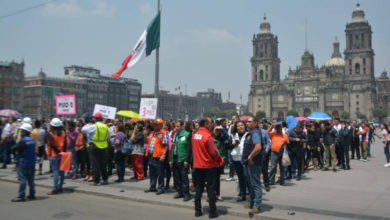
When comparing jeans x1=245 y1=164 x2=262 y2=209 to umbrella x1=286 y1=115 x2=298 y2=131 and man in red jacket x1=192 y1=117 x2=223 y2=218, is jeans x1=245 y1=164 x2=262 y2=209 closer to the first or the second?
man in red jacket x1=192 y1=117 x2=223 y2=218

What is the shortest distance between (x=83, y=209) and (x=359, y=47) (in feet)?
367

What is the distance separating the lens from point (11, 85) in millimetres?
92250

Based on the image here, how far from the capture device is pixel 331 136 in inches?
536

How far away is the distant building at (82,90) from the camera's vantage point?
10512 centimetres

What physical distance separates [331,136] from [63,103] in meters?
10.9

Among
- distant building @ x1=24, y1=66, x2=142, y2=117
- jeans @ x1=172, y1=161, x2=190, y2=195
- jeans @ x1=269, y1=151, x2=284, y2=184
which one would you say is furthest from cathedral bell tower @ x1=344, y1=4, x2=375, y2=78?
jeans @ x1=172, y1=161, x2=190, y2=195

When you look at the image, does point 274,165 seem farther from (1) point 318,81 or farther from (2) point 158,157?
(1) point 318,81

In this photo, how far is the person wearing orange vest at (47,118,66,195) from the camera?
9.05m

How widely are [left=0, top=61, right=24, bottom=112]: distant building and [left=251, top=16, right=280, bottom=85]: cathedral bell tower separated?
71.3 metres

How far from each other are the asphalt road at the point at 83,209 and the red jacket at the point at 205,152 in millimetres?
1077

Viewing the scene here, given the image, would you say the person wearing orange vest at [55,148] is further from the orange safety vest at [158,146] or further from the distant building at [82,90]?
the distant building at [82,90]

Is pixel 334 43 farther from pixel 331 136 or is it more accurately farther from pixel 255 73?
pixel 331 136

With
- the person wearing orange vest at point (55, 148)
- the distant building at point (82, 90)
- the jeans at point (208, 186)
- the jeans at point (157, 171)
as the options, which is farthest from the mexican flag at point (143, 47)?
the distant building at point (82, 90)

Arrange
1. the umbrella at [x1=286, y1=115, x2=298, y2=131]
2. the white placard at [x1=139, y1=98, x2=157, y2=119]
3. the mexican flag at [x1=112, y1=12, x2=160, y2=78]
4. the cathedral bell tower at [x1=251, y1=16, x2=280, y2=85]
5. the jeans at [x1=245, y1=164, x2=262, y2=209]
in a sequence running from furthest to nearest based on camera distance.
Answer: the cathedral bell tower at [x1=251, y1=16, x2=280, y2=85], the mexican flag at [x1=112, y1=12, x2=160, y2=78], the white placard at [x1=139, y1=98, x2=157, y2=119], the umbrella at [x1=286, y1=115, x2=298, y2=131], the jeans at [x1=245, y1=164, x2=262, y2=209]
